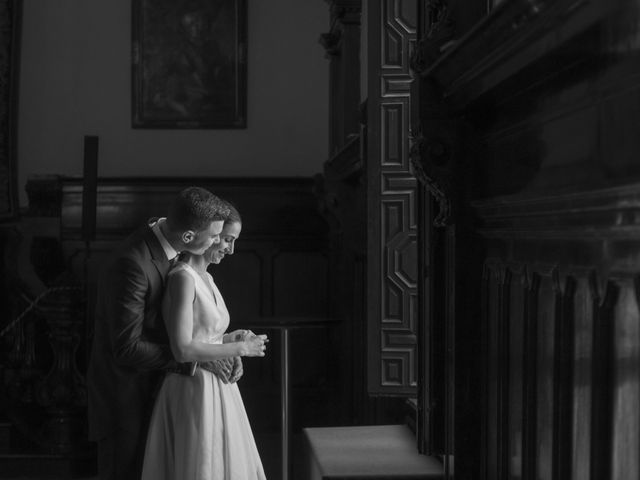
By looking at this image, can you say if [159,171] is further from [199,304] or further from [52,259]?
[199,304]

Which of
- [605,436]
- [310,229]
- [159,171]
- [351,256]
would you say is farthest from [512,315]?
[159,171]

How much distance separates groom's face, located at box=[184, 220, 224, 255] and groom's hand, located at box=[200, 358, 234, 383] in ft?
1.23

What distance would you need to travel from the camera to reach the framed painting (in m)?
7.86

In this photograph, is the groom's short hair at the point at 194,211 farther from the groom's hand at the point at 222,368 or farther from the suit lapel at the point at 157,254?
the groom's hand at the point at 222,368

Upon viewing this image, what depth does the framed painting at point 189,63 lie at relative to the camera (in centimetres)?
786

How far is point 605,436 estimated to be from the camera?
4.48ft

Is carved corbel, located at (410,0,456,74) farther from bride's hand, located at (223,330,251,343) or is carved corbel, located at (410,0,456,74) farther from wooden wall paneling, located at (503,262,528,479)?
bride's hand, located at (223,330,251,343)

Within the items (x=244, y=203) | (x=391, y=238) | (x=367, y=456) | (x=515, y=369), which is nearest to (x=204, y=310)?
(x=367, y=456)

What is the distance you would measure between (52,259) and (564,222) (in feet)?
19.9

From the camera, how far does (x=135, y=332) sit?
321cm

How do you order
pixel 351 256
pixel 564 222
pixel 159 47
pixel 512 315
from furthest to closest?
pixel 159 47
pixel 351 256
pixel 512 315
pixel 564 222

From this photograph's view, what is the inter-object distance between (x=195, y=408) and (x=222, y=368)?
162 mm

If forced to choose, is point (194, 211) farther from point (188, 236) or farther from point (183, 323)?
point (183, 323)

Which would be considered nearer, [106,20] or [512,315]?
[512,315]
